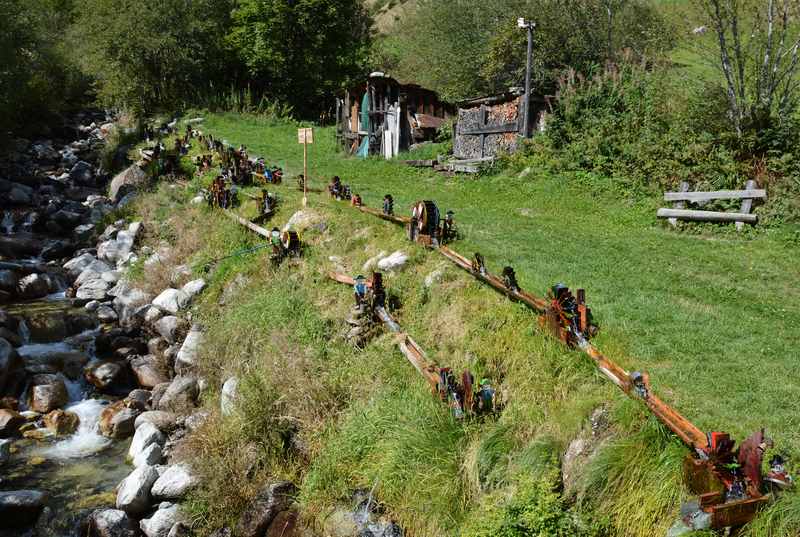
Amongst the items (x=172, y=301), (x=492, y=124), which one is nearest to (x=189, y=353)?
(x=172, y=301)

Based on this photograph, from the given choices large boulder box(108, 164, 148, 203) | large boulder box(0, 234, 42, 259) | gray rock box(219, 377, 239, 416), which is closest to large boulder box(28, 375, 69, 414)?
gray rock box(219, 377, 239, 416)

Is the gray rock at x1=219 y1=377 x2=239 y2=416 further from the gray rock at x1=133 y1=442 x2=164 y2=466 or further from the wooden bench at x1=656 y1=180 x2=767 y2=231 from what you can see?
the wooden bench at x1=656 y1=180 x2=767 y2=231

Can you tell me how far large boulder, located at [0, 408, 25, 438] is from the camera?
31.9 ft

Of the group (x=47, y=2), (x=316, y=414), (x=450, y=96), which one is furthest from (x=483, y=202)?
(x=47, y=2)

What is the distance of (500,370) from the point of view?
A: 7.41 meters

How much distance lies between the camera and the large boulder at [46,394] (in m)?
10.4

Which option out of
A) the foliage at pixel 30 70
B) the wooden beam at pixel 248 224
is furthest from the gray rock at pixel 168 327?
the foliage at pixel 30 70

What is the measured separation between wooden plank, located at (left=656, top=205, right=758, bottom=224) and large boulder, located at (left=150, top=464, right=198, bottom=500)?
35.0 feet

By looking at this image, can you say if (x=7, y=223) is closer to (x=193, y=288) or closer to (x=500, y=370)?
(x=193, y=288)

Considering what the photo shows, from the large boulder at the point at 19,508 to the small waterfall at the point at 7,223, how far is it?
15301 mm

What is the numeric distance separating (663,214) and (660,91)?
18.5 ft

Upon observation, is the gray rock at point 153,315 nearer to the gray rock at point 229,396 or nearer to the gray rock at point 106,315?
the gray rock at point 106,315

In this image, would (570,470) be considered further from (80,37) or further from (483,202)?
(80,37)

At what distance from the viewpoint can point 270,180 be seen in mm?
17703
